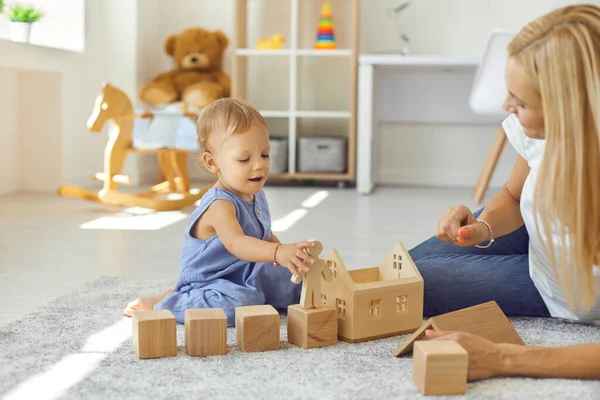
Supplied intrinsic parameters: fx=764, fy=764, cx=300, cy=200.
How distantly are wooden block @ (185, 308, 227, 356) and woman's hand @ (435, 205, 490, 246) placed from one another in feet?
1.26

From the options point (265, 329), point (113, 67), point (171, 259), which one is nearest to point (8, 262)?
point (171, 259)

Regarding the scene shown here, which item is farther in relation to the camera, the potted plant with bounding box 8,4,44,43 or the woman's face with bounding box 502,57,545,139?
the potted plant with bounding box 8,4,44,43

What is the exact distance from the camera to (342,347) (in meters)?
1.22

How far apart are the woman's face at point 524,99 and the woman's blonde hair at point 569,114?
14 mm

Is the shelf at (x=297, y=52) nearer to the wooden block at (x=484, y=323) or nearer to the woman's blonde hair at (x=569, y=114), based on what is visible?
the wooden block at (x=484, y=323)

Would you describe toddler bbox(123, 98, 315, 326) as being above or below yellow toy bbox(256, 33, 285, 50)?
below

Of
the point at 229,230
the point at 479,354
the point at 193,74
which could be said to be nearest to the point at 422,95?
the point at 193,74

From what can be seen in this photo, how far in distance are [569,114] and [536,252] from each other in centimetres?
46

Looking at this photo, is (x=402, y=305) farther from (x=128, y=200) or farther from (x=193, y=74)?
(x=193, y=74)

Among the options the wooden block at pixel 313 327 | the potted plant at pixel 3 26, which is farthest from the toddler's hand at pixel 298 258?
the potted plant at pixel 3 26

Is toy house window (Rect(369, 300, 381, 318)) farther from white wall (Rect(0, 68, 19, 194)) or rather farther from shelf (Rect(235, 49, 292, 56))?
→ shelf (Rect(235, 49, 292, 56))

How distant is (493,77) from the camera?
3.03 m

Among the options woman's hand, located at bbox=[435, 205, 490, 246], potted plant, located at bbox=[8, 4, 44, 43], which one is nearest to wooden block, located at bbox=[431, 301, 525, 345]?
woman's hand, located at bbox=[435, 205, 490, 246]

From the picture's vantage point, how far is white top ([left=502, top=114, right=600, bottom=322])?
1253mm
